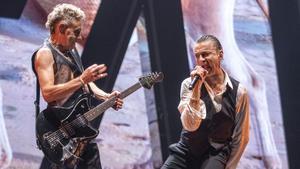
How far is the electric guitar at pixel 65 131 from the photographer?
285 centimetres

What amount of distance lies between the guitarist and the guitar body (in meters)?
0.06

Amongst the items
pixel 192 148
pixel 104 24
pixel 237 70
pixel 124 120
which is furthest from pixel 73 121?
pixel 237 70

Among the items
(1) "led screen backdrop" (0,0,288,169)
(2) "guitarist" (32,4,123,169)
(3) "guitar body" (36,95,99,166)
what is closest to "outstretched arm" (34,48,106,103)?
(2) "guitarist" (32,4,123,169)

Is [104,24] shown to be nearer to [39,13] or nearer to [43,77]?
[39,13]

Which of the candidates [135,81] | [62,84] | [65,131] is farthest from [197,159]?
Answer: [135,81]

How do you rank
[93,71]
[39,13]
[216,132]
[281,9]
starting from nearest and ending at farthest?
[93,71] → [216,132] → [39,13] → [281,9]

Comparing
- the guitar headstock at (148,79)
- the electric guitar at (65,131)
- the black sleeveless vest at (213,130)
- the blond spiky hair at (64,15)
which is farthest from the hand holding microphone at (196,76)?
the blond spiky hair at (64,15)

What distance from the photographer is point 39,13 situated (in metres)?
4.61

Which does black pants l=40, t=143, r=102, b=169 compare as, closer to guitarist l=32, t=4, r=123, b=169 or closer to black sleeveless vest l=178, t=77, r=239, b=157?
guitarist l=32, t=4, r=123, b=169

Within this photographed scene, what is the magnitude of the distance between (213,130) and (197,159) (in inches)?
8.7

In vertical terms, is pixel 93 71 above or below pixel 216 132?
above

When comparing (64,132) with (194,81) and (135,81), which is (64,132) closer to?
(194,81)

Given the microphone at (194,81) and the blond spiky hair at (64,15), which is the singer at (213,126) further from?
the blond spiky hair at (64,15)

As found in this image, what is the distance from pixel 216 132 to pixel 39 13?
2316 mm
